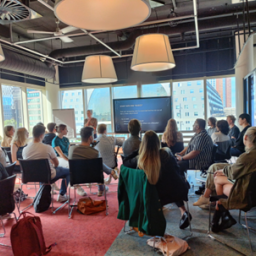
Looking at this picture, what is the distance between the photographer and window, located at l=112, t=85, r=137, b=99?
853cm

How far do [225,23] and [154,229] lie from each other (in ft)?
17.3

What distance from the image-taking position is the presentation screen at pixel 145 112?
6902mm

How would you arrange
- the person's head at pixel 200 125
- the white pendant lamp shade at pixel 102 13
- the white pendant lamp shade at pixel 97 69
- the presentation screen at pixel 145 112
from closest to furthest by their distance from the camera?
the white pendant lamp shade at pixel 102 13 < the person's head at pixel 200 125 < the white pendant lamp shade at pixel 97 69 < the presentation screen at pixel 145 112

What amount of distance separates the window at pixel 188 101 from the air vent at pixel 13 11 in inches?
241

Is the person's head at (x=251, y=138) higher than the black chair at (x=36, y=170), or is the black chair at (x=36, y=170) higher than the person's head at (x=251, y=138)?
the person's head at (x=251, y=138)

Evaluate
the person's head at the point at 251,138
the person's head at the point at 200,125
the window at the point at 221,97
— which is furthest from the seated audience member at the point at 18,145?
the window at the point at 221,97

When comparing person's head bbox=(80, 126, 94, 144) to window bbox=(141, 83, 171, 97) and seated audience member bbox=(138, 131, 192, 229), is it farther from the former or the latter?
window bbox=(141, 83, 171, 97)

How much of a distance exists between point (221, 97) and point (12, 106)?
7114 millimetres

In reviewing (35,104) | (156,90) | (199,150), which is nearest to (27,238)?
(199,150)

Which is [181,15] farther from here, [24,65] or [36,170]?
[36,170]

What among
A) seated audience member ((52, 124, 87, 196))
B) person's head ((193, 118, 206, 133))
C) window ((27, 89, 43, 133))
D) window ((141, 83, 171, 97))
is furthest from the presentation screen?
window ((27, 89, 43, 133))

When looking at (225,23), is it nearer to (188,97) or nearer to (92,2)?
(188,97)

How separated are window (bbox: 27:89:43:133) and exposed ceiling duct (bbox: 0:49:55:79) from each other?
45.3 inches

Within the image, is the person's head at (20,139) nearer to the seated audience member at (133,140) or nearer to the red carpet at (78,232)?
the red carpet at (78,232)
